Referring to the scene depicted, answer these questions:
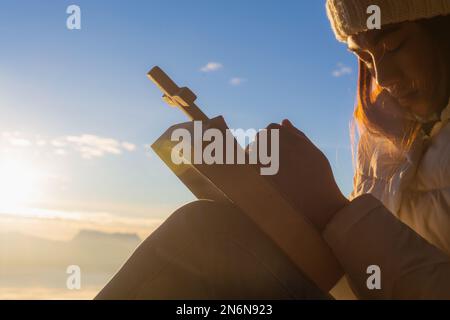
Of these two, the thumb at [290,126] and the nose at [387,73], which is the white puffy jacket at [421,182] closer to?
the nose at [387,73]

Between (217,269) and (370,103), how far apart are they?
106cm

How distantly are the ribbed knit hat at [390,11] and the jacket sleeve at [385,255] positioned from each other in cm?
70

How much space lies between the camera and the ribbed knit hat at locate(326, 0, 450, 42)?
1.60 m

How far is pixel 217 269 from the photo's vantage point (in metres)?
1.13

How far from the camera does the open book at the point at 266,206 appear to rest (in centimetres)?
108

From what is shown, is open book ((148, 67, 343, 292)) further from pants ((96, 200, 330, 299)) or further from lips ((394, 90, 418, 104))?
lips ((394, 90, 418, 104))

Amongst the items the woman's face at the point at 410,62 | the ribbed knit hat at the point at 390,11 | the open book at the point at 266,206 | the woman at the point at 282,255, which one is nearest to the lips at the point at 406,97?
the woman's face at the point at 410,62

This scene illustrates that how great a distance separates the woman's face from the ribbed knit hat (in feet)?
0.08

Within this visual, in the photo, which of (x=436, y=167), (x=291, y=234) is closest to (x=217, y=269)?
(x=291, y=234)

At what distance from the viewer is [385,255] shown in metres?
1.09

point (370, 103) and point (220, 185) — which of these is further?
point (370, 103)
